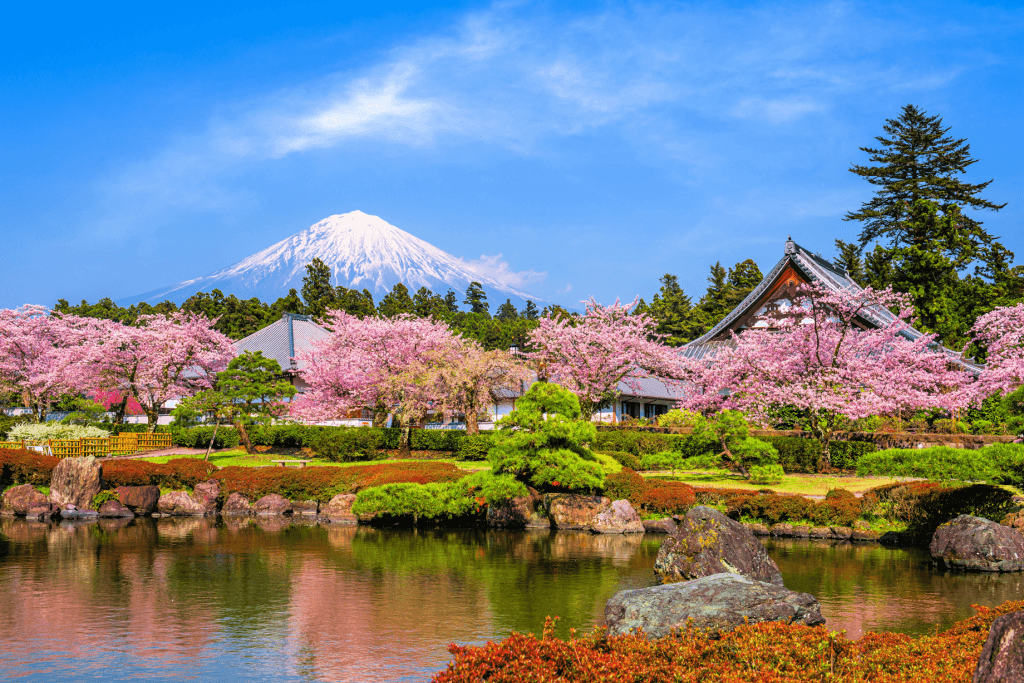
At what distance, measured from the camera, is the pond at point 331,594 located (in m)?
10.3

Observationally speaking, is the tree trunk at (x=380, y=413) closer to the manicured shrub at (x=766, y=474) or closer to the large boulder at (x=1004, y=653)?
the manicured shrub at (x=766, y=474)

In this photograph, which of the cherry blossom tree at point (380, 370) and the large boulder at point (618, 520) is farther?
the cherry blossom tree at point (380, 370)

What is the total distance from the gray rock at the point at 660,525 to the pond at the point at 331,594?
4.21 feet

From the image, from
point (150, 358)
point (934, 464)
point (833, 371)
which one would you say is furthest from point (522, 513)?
point (150, 358)

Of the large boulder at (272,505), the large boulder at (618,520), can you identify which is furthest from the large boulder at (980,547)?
the large boulder at (272,505)

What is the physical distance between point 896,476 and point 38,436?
33.9m

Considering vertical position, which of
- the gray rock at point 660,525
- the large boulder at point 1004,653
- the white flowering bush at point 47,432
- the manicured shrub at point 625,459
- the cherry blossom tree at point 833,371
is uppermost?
the cherry blossom tree at point 833,371

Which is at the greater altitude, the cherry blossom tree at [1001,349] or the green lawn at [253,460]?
the cherry blossom tree at [1001,349]

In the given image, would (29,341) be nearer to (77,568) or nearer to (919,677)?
(77,568)

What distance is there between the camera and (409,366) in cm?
3869

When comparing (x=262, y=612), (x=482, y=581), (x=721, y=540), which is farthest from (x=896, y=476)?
(x=262, y=612)

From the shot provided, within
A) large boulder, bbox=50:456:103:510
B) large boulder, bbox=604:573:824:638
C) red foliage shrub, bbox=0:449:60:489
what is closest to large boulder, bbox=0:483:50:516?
large boulder, bbox=50:456:103:510

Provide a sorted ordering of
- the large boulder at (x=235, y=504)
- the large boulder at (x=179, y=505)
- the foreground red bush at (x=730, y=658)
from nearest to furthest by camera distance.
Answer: the foreground red bush at (x=730, y=658) → the large boulder at (x=179, y=505) → the large boulder at (x=235, y=504)

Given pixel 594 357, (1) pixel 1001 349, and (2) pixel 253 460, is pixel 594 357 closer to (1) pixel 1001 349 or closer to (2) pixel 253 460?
(2) pixel 253 460
